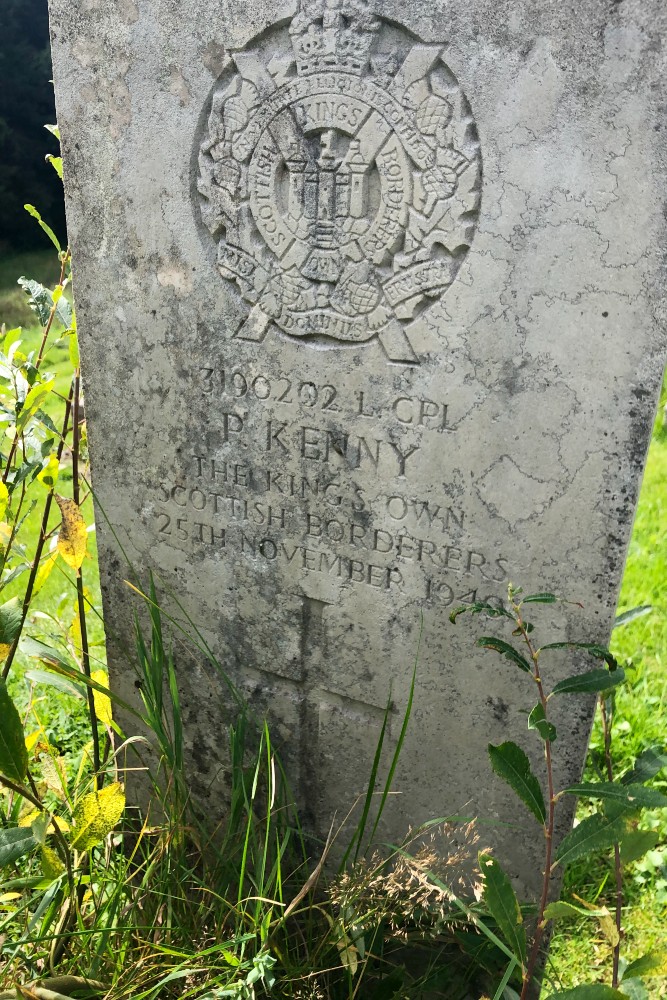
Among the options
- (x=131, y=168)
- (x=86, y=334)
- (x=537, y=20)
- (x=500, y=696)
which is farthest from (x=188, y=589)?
(x=537, y=20)

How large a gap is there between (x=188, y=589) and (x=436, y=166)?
113 cm

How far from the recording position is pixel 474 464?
1602mm

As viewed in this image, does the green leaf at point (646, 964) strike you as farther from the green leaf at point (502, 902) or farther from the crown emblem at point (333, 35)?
the crown emblem at point (333, 35)

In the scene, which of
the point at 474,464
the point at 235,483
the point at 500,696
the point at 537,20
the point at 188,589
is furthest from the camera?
the point at 188,589

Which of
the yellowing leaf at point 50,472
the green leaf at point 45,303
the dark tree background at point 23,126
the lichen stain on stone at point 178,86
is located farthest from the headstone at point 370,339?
the dark tree background at point 23,126

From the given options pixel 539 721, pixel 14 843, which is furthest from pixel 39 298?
pixel 539 721

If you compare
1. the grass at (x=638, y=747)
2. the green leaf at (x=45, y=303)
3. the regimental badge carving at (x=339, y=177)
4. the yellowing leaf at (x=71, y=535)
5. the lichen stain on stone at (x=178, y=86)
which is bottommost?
the grass at (x=638, y=747)

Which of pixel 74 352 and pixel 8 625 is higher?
pixel 74 352

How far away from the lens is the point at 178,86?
1.68 m

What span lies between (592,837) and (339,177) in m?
1.21

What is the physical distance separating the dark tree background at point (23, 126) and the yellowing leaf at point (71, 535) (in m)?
10.3

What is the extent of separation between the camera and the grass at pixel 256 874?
5.24 ft

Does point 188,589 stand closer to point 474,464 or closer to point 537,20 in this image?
point 474,464

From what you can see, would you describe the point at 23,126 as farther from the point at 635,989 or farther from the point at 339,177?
the point at 635,989
